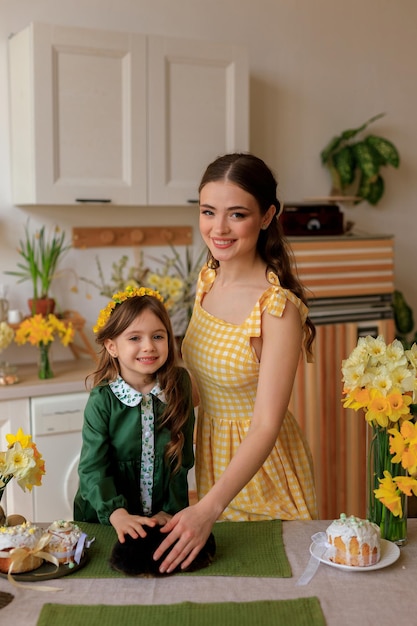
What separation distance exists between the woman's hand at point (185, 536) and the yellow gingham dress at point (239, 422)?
400 millimetres

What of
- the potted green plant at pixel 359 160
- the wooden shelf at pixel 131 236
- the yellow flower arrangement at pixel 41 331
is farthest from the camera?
the potted green plant at pixel 359 160

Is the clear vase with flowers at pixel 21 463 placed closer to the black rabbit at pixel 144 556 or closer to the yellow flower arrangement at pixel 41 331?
the black rabbit at pixel 144 556

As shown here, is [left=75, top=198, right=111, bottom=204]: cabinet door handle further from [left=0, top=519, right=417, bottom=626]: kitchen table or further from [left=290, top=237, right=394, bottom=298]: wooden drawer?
[left=0, top=519, right=417, bottom=626]: kitchen table

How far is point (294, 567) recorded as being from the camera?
1.55 m

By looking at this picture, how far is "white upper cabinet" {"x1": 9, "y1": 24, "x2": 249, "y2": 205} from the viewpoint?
3.25 metres

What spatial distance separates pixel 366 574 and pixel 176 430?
0.50 metres

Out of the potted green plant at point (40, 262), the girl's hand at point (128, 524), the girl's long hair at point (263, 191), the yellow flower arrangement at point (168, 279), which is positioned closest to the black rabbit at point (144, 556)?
the girl's hand at point (128, 524)

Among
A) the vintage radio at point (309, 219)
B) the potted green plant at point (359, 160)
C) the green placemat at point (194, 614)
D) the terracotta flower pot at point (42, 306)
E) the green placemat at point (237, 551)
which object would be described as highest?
the potted green plant at point (359, 160)

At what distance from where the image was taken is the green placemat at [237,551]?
4.99 ft

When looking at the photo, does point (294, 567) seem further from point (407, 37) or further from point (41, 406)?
point (407, 37)

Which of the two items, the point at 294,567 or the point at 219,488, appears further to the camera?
the point at 219,488

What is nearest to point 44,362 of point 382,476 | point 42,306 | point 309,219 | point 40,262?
point 42,306

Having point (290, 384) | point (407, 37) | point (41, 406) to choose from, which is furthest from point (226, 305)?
point (407, 37)

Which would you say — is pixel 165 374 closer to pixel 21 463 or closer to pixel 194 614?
pixel 21 463
